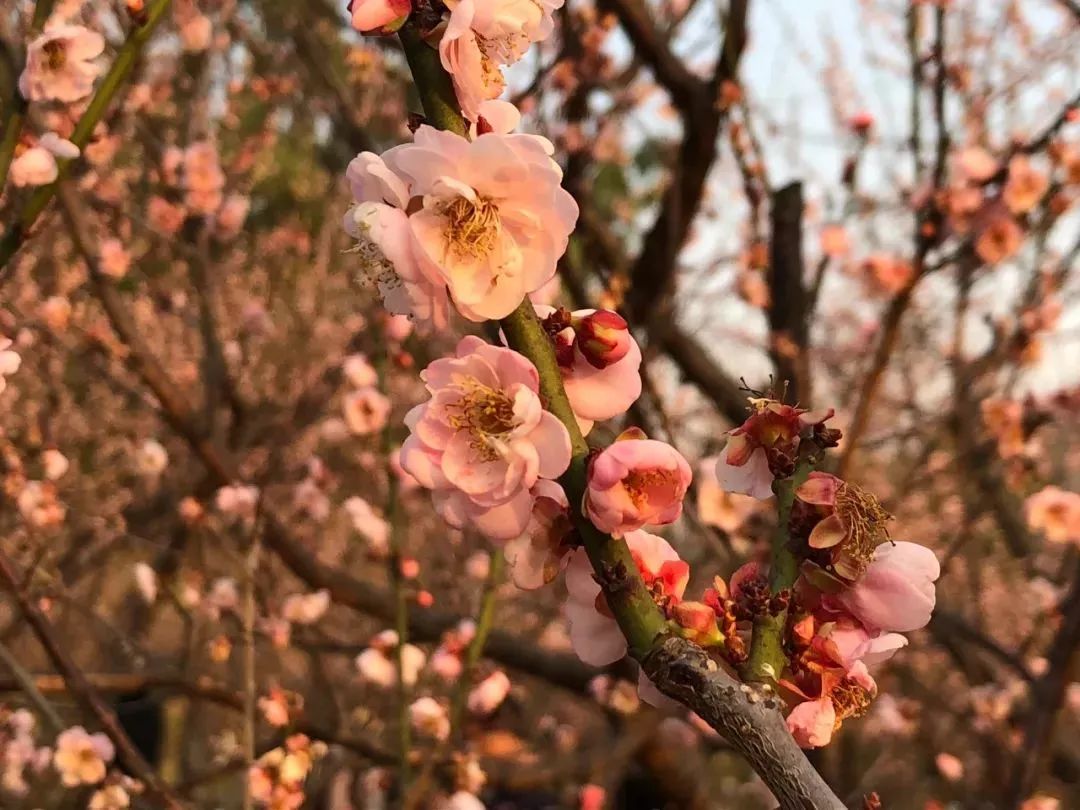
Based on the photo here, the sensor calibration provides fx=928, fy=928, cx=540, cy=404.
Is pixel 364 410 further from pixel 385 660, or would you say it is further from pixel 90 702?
pixel 90 702

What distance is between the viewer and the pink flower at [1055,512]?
308 centimetres

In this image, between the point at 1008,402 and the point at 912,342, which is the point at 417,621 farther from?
the point at 912,342

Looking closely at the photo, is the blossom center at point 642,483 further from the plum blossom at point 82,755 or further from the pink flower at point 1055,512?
the pink flower at point 1055,512

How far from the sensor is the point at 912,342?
6379 mm

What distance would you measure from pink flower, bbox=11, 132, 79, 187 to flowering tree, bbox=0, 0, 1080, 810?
1 cm

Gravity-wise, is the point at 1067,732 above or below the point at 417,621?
above

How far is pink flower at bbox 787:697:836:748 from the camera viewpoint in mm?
625

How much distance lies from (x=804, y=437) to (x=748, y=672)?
0.18m

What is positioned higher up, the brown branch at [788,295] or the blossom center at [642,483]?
the brown branch at [788,295]

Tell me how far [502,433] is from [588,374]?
9 centimetres

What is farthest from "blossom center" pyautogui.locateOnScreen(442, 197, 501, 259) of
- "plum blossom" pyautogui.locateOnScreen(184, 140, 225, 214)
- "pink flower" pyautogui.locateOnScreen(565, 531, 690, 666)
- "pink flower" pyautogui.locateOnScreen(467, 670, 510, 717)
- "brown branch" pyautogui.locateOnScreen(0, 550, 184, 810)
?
"plum blossom" pyautogui.locateOnScreen(184, 140, 225, 214)

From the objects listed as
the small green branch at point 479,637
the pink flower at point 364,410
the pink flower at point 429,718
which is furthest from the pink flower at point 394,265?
the pink flower at point 364,410

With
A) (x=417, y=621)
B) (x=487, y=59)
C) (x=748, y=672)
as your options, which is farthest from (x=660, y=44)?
(x=748, y=672)

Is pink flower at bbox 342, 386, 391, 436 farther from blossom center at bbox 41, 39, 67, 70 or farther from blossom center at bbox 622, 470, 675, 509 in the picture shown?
blossom center at bbox 622, 470, 675, 509
